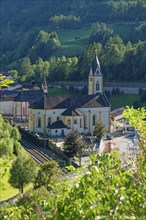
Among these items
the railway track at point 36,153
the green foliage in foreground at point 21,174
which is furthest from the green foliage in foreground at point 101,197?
the railway track at point 36,153

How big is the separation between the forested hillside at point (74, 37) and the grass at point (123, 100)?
4.45 m

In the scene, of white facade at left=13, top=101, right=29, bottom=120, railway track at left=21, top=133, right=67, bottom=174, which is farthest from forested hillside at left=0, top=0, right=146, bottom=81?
railway track at left=21, top=133, right=67, bottom=174

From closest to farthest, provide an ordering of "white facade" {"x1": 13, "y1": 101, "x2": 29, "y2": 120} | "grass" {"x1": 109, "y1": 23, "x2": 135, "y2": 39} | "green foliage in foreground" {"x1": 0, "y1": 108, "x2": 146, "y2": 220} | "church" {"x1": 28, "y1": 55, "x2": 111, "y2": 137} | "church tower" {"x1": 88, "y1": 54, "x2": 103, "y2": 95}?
"green foliage in foreground" {"x1": 0, "y1": 108, "x2": 146, "y2": 220}, "church" {"x1": 28, "y1": 55, "x2": 111, "y2": 137}, "church tower" {"x1": 88, "y1": 54, "x2": 103, "y2": 95}, "white facade" {"x1": 13, "y1": 101, "x2": 29, "y2": 120}, "grass" {"x1": 109, "y1": 23, "x2": 135, "y2": 39}

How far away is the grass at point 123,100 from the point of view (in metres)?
68.7

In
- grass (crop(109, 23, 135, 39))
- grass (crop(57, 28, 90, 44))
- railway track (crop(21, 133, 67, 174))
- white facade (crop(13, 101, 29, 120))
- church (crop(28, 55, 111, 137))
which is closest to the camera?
railway track (crop(21, 133, 67, 174))

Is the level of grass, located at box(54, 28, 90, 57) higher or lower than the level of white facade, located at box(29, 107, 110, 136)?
higher

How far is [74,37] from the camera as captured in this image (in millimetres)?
119938

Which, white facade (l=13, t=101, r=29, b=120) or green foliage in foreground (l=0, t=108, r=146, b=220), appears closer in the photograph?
green foliage in foreground (l=0, t=108, r=146, b=220)

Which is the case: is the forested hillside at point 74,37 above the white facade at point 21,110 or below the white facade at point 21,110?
above

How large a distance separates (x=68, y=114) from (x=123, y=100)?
60.1ft

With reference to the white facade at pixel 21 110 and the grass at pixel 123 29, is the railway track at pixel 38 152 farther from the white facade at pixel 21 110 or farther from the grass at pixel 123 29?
the grass at pixel 123 29

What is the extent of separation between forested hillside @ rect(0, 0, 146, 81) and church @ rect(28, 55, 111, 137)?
2154 cm

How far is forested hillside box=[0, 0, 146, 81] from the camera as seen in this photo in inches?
3124

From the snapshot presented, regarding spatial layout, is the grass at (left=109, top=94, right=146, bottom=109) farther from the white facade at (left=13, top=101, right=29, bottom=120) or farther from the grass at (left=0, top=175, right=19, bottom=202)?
the grass at (left=0, top=175, right=19, bottom=202)
